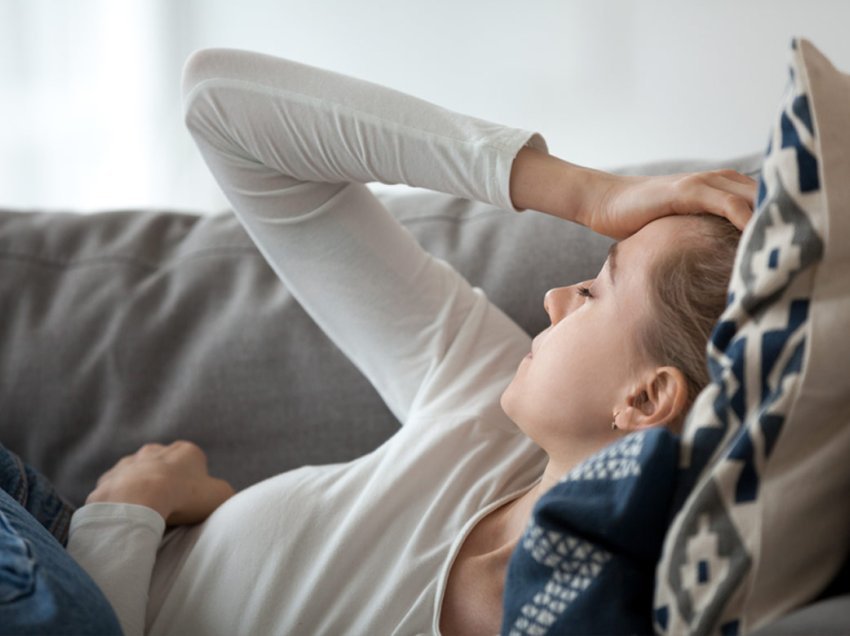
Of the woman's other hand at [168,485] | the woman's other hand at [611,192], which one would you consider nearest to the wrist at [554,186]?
the woman's other hand at [611,192]

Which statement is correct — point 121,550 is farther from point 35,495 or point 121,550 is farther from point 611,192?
point 611,192

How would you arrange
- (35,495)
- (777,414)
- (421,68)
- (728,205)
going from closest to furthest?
(777,414), (728,205), (35,495), (421,68)

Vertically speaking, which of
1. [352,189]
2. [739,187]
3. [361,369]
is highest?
[739,187]

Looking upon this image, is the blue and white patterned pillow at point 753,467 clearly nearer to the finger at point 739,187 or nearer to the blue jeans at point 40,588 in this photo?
the finger at point 739,187

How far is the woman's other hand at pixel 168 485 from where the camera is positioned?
1.22m

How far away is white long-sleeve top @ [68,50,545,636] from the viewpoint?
108 cm

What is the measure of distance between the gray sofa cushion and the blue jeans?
428mm

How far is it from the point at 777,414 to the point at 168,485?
0.76 metres

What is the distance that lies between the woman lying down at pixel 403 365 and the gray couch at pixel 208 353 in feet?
0.32

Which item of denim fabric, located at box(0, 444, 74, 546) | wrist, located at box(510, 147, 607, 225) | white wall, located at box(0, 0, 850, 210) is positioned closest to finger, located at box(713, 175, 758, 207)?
wrist, located at box(510, 147, 607, 225)

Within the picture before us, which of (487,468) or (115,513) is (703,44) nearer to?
(487,468)

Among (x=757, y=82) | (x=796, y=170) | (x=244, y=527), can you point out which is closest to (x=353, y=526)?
(x=244, y=527)

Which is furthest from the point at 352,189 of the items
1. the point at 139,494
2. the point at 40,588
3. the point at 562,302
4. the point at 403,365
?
the point at 40,588

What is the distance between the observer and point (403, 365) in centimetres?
130
